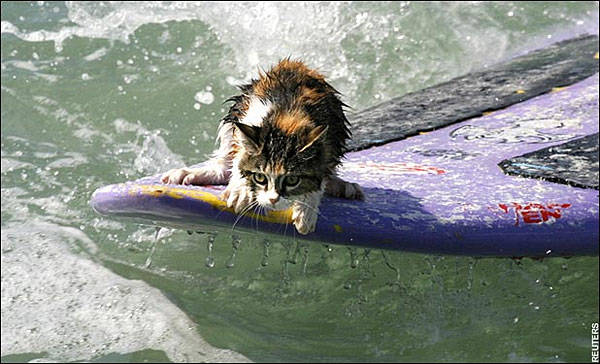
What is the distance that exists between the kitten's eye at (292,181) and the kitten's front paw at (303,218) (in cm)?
22

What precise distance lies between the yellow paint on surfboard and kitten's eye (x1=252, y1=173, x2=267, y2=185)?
247 mm

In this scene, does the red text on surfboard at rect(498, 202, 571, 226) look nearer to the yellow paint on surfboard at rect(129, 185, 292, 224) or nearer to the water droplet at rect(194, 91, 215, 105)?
the yellow paint on surfboard at rect(129, 185, 292, 224)

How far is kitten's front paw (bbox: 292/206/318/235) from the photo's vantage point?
116 inches

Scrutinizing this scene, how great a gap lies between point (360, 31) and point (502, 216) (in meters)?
3.55

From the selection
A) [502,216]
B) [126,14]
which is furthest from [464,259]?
[126,14]

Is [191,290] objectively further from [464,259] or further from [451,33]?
[451,33]

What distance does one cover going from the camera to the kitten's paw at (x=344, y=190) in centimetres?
323

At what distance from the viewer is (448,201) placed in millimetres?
3414

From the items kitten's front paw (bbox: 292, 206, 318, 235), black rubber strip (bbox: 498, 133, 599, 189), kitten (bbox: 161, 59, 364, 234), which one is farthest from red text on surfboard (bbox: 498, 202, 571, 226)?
kitten's front paw (bbox: 292, 206, 318, 235)

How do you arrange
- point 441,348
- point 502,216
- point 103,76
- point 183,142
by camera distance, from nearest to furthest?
1. point 502,216
2. point 441,348
3. point 183,142
4. point 103,76

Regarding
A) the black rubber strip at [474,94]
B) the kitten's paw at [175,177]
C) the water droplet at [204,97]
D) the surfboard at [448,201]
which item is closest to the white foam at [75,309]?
the surfboard at [448,201]

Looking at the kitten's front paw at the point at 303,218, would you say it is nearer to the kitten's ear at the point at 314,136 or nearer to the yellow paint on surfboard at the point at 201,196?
the yellow paint on surfboard at the point at 201,196

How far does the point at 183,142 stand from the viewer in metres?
5.55

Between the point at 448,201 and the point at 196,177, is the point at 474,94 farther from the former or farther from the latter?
the point at 196,177
